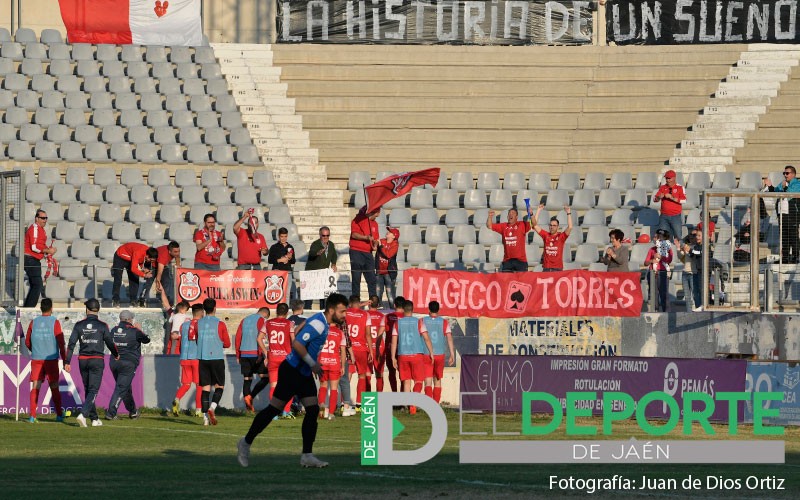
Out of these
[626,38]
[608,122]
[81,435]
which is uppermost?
[626,38]

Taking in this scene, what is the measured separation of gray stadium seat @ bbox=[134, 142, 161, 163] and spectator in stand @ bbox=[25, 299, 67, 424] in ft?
33.0

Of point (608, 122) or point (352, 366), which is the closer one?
point (352, 366)

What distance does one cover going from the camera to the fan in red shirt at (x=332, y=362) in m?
21.6

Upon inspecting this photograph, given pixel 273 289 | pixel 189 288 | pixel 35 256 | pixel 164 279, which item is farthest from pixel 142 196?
pixel 273 289

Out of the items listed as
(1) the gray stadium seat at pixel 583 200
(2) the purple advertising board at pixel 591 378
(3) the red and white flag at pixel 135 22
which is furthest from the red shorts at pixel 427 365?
(3) the red and white flag at pixel 135 22

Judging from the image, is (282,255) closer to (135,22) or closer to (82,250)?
(82,250)

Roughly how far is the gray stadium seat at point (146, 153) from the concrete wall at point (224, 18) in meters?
Result: 5.22

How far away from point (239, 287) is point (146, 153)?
7087mm

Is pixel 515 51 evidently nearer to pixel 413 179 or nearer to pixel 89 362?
pixel 413 179

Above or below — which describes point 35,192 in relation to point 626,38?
below

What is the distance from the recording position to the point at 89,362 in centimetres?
2089

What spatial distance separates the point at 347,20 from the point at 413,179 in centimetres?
911

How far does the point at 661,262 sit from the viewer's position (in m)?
26.1

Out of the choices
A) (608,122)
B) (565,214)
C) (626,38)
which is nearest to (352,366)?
(565,214)
